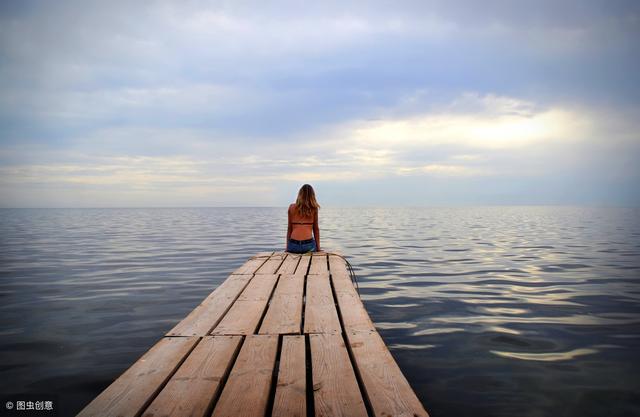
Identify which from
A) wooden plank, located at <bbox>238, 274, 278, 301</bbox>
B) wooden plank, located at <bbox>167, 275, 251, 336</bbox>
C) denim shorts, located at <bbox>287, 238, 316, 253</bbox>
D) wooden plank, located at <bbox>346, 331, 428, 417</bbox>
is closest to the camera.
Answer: wooden plank, located at <bbox>346, 331, 428, 417</bbox>

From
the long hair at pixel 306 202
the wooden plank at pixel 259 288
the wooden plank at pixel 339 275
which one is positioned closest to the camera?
the wooden plank at pixel 259 288

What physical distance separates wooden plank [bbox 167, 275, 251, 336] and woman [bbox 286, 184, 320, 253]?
288 centimetres

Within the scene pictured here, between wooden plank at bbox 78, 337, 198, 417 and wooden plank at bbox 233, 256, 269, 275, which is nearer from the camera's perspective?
wooden plank at bbox 78, 337, 198, 417

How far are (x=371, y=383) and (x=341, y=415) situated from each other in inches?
17.8

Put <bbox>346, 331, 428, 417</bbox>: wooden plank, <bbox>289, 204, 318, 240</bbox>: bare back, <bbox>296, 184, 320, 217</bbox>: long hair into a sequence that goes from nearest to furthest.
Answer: <bbox>346, 331, 428, 417</bbox>: wooden plank
<bbox>296, 184, 320, 217</bbox>: long hair
<bbox>289, 204, 318, 240</bbox>: bare back

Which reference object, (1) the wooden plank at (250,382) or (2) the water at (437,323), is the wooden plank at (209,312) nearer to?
(1) the wooden plank at (250,382)

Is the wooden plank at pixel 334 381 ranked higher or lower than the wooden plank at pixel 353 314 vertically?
higher

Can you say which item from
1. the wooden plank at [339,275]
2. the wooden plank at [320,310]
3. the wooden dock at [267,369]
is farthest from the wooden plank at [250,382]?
the wooden plank at [339,275]

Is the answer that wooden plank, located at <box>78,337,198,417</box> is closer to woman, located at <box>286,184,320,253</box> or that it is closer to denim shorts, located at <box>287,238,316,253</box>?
woman, located at <box>286,184,320,253</box>

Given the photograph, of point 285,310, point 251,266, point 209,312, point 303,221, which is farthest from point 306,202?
point 209,312

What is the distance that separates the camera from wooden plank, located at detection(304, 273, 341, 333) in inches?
160

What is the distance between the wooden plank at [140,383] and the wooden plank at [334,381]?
1138mm

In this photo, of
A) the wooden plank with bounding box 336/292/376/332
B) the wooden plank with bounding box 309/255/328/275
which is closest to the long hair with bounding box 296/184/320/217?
the wooden plank with bounding box 309/255/328/275

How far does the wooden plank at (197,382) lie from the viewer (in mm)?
2438
